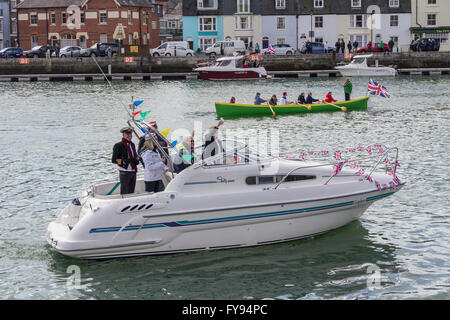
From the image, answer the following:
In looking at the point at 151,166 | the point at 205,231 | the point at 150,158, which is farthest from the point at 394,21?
the point at 205,231

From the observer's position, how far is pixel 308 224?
48.7 ft

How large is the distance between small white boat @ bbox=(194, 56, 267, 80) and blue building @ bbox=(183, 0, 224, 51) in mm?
20558

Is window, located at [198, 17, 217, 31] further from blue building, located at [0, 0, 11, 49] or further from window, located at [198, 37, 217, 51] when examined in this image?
blue building, located at [0, 0, 11, 49]

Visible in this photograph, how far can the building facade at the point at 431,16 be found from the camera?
8338cm

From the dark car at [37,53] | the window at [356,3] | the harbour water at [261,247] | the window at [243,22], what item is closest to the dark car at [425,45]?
the window at [356,3]

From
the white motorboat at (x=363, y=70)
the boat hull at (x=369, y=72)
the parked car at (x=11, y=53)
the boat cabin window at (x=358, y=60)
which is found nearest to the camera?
the white motorboat at (x=363, y=70)

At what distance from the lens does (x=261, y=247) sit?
14.8 m

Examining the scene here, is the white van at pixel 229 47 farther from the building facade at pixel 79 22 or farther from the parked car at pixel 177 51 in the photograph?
the building facade at pixel 79 22

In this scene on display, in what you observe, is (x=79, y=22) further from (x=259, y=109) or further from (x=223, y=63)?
(x=259, y=109)

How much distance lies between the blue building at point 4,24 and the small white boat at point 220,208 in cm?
9268

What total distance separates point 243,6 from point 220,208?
73705 mm

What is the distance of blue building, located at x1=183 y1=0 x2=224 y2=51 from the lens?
281ft
